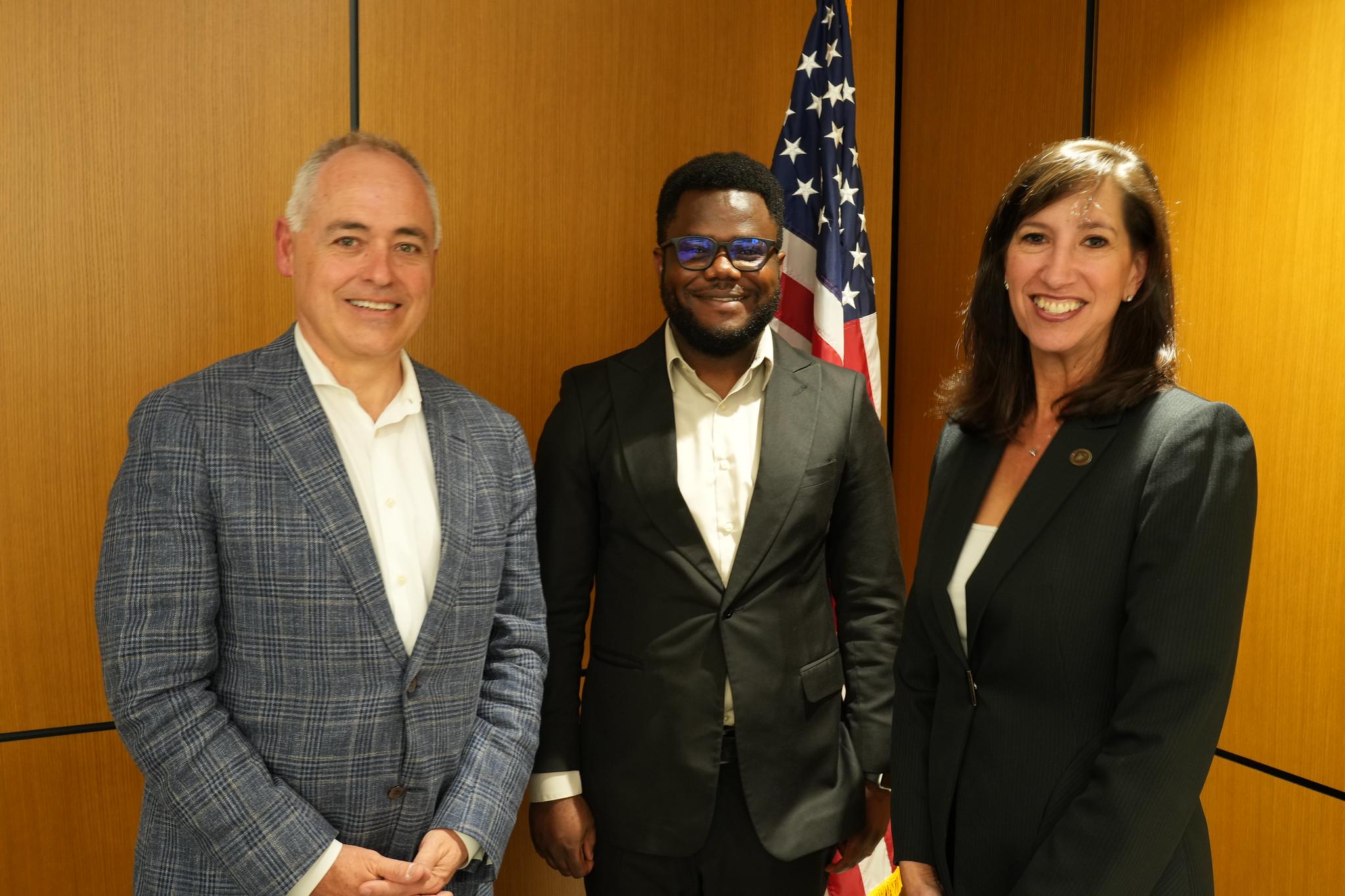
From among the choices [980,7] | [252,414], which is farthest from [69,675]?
A: [980,7]

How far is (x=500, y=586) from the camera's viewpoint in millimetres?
2115

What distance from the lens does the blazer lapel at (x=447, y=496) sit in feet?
6.28

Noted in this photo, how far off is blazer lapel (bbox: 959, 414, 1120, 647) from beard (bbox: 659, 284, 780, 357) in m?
0.83

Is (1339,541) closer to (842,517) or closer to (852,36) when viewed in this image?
(842,517)

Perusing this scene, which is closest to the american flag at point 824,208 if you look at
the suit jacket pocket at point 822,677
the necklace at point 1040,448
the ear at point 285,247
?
the suit jacket pocket at point 822,677

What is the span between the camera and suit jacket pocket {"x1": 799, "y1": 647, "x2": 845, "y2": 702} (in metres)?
2.28

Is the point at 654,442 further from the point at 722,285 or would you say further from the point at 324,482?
the point at 324,482

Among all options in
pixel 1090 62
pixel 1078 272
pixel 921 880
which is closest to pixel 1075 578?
pixel 1078 272

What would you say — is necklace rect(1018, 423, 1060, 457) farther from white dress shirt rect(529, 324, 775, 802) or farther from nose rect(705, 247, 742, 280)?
nose rect(705, 247, 742, 280)

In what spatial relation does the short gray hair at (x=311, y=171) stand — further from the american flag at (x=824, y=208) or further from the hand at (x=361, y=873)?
the american flag at (x=824, y=208)

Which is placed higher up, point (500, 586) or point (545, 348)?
point (545, 348)

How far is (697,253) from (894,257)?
1716 mm

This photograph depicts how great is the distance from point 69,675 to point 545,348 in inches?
58.7

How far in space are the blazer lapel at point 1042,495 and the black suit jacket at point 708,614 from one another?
622 mm
